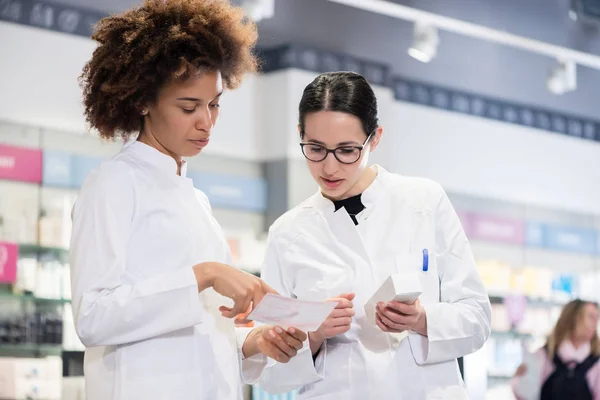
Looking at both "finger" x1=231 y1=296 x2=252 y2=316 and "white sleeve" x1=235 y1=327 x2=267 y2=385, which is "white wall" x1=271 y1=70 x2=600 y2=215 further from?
"finger" x1=231 y1=296 x2=252 y2=316

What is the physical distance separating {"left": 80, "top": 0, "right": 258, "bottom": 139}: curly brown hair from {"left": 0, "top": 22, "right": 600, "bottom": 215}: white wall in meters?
4.70

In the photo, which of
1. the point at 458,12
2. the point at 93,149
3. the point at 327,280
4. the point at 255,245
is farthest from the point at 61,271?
the point at 327,280

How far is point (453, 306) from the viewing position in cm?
257

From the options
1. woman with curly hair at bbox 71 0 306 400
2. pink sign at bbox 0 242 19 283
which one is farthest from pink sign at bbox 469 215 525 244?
woman with curly hair at bbox 71 0 306 400

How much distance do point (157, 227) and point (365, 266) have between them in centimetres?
66

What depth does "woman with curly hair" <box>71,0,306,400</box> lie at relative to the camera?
6.81 feet

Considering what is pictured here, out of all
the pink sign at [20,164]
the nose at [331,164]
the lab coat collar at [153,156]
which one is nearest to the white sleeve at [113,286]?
the lab coat collar at [153,156]

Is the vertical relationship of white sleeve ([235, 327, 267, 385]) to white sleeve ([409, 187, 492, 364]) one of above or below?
below

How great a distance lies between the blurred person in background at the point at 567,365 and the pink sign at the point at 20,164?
3.51 metres

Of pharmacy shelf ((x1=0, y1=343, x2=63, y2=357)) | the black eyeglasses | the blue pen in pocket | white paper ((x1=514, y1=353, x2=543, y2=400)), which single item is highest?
the black eyeglasses

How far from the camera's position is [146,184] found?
2.22 m

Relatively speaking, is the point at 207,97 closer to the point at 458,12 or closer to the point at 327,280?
the point at 327,280

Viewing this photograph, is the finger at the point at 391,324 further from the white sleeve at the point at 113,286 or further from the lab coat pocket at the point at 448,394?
the white sleeve at the point at 113,286

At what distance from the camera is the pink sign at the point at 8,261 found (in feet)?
21.2
